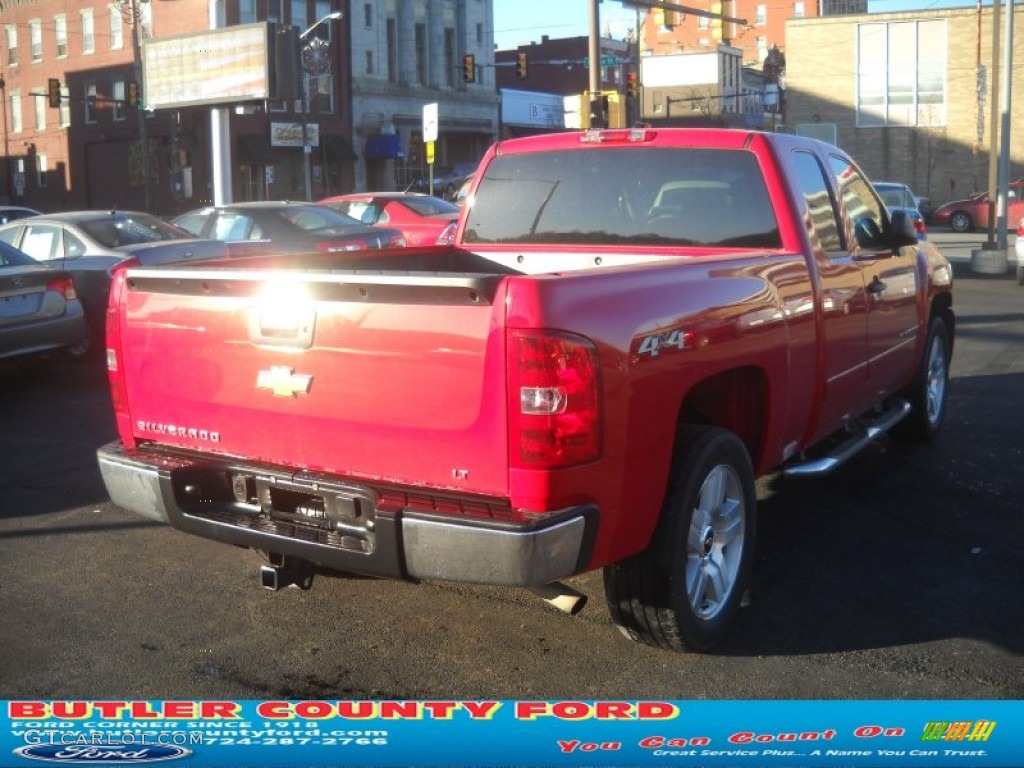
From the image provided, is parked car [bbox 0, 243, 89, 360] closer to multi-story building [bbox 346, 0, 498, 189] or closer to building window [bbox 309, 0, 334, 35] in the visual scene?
multi-story building [bbox 346, 0, 498, 189]

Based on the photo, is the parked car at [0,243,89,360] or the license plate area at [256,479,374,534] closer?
the license plate area at [256,479,374,534]

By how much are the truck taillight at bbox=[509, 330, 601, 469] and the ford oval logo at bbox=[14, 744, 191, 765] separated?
128cm

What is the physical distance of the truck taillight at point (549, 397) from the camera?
360 cm

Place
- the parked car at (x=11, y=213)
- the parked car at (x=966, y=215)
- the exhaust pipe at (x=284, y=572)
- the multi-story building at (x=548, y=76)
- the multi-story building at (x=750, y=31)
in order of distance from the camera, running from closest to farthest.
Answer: the exhaust pipe at (x=284, y=572)
the parked car at (x=11, y=213)
the parked car at (x=966, y=215)
the multi-story building at (x=548, y=76)
the multi-story building at (x=750, y=31)

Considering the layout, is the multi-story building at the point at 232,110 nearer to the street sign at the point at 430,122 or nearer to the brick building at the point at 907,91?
the brick building at the point at 907,91

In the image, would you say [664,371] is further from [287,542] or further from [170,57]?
[170,57]

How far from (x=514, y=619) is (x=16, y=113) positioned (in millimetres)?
58835

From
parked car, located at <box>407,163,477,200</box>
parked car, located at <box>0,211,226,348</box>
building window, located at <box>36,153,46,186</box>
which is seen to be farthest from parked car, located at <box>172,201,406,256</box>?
building window, located at <box>36,153,46,186</box>

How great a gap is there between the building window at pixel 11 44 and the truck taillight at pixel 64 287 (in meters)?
52.1

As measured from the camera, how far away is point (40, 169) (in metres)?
55.3

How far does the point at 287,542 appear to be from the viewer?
13.2 feet

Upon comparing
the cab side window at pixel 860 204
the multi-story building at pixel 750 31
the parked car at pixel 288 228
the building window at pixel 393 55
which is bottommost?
the parked car at pixel 288 228

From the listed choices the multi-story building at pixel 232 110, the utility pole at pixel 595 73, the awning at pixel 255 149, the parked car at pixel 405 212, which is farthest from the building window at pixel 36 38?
the parked car at pixel 405 212

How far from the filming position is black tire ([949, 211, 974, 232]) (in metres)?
38.0
